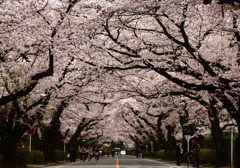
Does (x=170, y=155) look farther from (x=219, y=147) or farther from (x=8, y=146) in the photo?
(x=8, y=146)

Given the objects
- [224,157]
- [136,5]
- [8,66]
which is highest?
[136,5]

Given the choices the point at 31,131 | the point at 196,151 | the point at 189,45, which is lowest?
the point at 196,151

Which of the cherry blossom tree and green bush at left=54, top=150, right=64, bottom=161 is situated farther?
green bush at left=54, top=150, right=64, bottom=161

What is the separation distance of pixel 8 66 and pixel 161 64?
24.3 feet

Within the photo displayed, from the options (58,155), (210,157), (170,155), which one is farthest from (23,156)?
(170,155)

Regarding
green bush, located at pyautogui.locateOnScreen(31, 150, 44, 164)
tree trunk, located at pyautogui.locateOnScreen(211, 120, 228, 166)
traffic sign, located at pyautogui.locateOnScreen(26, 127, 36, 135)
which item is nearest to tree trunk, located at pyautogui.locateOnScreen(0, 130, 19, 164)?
traffic sign, located at pyautogui.locateOnScreen(26, 127, 36, 135)

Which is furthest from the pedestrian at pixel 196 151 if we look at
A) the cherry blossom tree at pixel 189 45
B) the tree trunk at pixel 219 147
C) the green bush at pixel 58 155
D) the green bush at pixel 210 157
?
the green bush at pixel 58 155

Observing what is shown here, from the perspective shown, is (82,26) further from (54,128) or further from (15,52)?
(54,128)

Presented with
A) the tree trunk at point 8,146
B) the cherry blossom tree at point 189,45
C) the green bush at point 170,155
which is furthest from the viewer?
the green bush at point 170,155

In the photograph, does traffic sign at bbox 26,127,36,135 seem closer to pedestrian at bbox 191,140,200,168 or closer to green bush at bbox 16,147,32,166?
green bush at bbox 16,147,32,166

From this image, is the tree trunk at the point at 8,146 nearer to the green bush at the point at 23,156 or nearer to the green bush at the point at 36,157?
the green bush at the point at 23,156

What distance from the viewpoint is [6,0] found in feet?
60.8

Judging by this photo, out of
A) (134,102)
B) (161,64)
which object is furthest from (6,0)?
(134,102)

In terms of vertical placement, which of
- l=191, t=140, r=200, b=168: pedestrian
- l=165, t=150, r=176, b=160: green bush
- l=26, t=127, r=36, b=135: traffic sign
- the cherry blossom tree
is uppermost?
the cherry blossom tree
